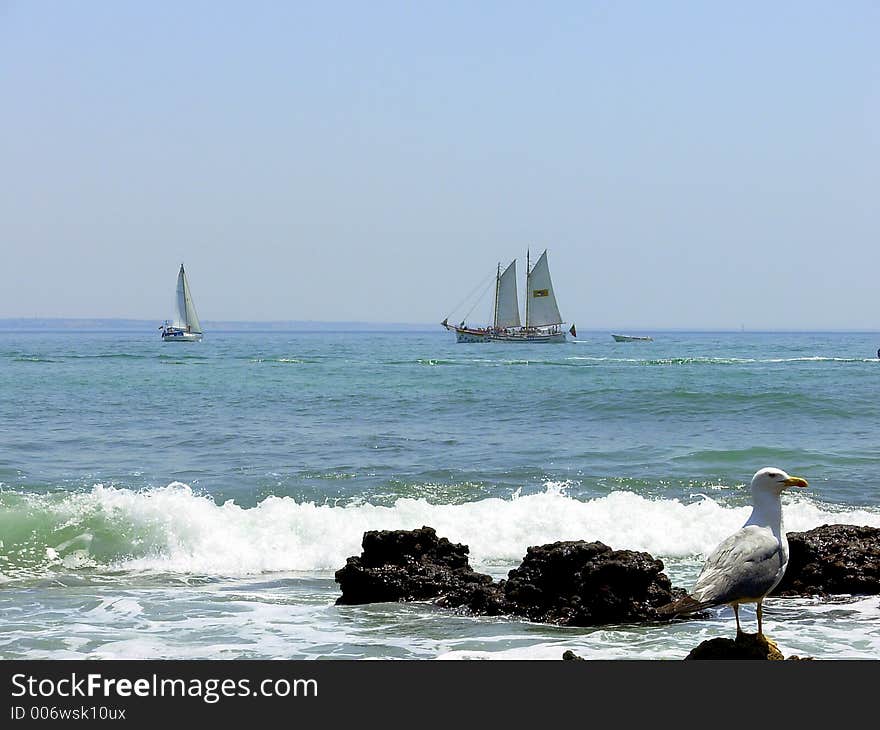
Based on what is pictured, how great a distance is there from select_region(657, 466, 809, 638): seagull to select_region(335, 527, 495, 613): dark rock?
280 centimetres

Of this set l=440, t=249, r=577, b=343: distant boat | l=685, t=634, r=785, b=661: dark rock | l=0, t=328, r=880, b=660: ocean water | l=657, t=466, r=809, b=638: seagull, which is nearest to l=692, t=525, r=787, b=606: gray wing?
l=657, t=466, r=809, b=638: seagull

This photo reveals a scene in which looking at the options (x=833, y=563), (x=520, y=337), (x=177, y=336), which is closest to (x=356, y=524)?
(x=833, y=563)

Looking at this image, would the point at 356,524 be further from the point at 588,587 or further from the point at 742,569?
the point at 742,569

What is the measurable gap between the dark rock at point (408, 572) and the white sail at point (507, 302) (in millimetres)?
78815

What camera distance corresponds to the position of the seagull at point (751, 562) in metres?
5.27

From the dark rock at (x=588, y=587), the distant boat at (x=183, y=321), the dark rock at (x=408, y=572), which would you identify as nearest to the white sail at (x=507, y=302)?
the distant boat at (x=183, y=321)

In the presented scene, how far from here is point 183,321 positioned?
8625 cm

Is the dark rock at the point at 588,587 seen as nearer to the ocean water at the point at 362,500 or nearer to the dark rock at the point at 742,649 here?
the ocean water at the point at 362,500

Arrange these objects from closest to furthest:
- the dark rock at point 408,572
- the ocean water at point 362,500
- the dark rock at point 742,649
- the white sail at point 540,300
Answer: the dark rock at point 742,649 < the ocean water at point 362,500 < the dark rock at point 408,572 < the white sail at point 540,300

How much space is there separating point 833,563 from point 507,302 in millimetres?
80379

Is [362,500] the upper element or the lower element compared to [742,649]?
lower

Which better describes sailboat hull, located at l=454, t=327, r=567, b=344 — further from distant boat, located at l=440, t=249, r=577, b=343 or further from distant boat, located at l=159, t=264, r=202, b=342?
distant boat, located at l=159, t=264, r=202, b=342

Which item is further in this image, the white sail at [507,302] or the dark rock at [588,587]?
the white sail at [507,302]

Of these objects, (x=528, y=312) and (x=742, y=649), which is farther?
(x=528, y=312)
